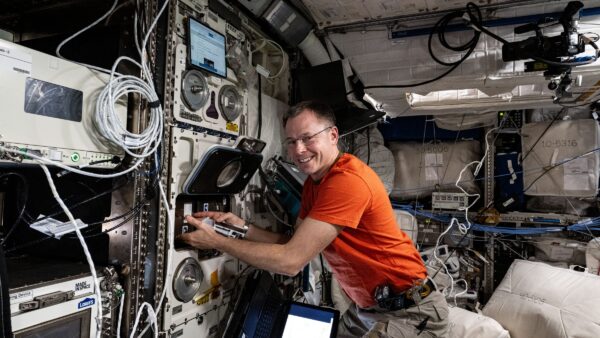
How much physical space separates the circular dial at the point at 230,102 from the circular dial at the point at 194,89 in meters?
0.15

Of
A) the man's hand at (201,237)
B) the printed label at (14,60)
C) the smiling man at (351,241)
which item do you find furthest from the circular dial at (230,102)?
the printed label at (14,60)

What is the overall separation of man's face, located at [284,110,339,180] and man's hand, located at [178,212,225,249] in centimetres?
62

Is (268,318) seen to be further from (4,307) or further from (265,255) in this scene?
(4,307)

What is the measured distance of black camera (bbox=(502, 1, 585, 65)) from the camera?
6.36ft

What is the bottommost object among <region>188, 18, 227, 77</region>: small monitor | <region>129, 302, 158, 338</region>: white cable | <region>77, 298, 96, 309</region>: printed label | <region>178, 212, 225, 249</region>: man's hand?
<region>129, 302, 158, 338</region>: white cable

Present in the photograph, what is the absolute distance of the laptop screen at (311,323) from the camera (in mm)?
2123

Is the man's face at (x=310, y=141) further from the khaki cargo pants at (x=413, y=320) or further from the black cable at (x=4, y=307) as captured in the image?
the black cable at (x=4, y=307)

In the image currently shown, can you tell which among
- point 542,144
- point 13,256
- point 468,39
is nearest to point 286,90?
point 468,39

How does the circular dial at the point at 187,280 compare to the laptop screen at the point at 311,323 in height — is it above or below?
above

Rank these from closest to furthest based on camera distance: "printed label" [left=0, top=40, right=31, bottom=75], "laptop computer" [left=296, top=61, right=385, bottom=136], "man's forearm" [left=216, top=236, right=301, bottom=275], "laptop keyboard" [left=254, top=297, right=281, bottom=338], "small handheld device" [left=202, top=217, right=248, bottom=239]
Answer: "printed label" [left=0, top=40, right=31, bottom=75], "man's forearm" [left=216, top=236, right=301, bottom=275], "small handheld device" [left=202, top=217, right=248, bottom=239], "laptop keyboard" [left=254, top=297, right=281, bottom=338], "laptop computer" [left=296, top=61, right=385, bottom=136]

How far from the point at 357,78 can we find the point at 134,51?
67.7 inches

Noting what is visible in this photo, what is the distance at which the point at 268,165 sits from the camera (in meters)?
2.48

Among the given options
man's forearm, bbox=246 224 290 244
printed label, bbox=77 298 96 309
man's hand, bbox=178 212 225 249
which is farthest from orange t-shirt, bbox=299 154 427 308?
printed label, bbox=77 298 96 309

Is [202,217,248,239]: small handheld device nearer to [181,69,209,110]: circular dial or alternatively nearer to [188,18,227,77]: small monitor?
[181,69,209,110]: circular dial
